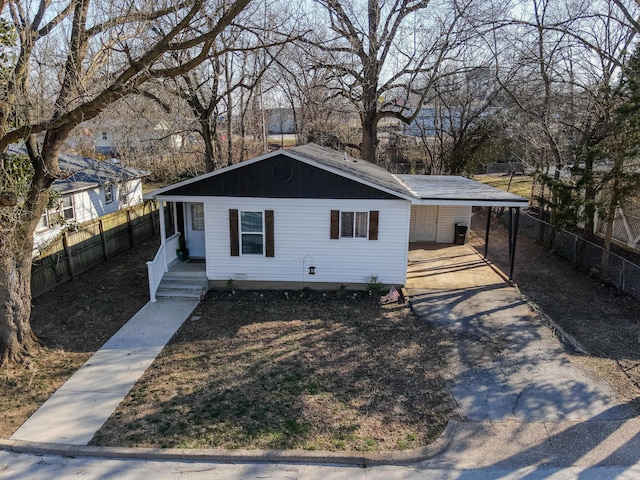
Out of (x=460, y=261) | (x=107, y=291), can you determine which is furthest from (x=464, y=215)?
(x=107, y=291)

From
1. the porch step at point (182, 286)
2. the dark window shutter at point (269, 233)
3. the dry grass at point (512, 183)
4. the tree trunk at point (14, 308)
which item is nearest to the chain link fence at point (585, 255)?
the dry grass at point (512, 183)

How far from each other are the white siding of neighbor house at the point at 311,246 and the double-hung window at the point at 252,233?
0.17 m

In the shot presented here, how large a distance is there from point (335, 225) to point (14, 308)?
7.50 m

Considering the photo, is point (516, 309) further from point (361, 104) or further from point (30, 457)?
point (361, 104)

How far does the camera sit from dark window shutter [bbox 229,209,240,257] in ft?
40.4

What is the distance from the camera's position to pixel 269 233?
12.4 m

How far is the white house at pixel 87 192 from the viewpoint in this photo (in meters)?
16.7

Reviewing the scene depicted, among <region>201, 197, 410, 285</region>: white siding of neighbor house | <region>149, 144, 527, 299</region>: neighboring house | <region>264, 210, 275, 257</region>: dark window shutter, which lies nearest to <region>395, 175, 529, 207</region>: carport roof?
<region>149, 144, 527, 299</region>: neighboring house

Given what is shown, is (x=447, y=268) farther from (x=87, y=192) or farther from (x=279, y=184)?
(x=87, y=192)

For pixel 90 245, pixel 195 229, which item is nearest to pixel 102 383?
pixel 195 229

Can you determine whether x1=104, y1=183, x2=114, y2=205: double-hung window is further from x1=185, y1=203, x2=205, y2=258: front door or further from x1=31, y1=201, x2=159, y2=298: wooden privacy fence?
x1=185, y1=203, x2=205, y2=258: front door

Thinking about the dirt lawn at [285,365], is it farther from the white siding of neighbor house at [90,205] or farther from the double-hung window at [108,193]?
the double-hung window at [108,193]

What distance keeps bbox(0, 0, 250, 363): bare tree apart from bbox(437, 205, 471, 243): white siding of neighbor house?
11989 mm

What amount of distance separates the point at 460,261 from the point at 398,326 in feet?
19.9
